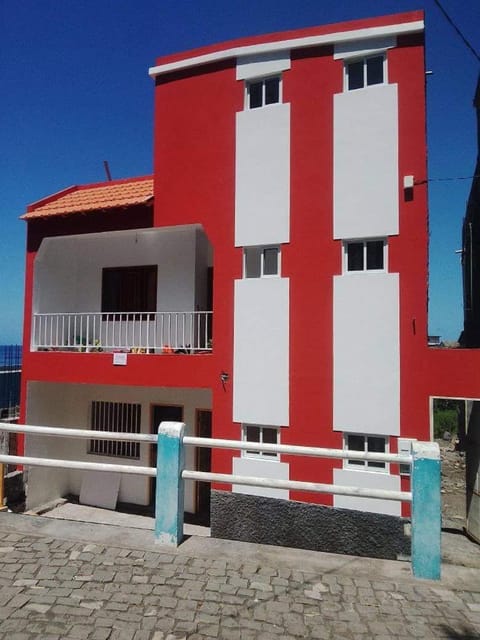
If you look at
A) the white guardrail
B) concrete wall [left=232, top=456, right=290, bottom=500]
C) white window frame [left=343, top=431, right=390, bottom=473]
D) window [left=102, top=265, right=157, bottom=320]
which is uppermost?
window [left=102, top=265, right=157, bottom=320]

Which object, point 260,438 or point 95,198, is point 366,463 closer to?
point 260,438

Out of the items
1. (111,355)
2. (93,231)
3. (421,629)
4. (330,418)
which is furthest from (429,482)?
(93,231)

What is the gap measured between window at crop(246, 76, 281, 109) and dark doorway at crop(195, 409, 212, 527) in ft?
22.0

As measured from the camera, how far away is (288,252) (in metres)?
8.35

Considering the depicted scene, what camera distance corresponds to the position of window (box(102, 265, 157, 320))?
10562 mm

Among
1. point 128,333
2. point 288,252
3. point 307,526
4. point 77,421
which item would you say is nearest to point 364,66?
point 288,252

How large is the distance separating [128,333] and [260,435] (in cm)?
407

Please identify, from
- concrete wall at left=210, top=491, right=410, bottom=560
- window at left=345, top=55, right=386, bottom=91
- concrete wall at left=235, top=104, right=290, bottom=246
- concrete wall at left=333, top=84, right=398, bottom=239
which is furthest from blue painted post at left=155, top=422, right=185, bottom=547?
window at left=345, top=55, right=386, bottom=91

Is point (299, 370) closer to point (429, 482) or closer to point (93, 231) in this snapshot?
point (429, 482)

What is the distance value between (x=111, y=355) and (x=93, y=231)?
2.78 m

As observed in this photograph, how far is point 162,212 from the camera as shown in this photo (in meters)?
9.20

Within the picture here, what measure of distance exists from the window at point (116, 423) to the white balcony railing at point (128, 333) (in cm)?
172

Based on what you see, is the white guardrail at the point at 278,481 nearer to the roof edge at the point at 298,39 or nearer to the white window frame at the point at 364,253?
the white window frame at the point at 364,253

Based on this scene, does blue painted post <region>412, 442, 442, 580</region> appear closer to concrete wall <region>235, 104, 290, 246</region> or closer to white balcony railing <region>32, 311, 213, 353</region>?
concrete wall <region>235, 104, 290, 246</region>
